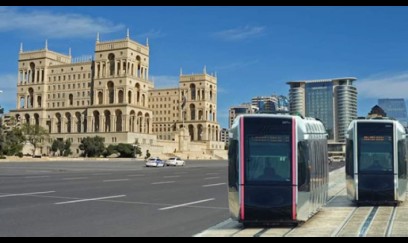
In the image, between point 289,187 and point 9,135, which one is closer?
point 289,187

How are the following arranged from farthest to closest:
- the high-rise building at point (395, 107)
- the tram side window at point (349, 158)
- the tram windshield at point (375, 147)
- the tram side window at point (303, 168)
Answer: the high-rise building at point (395, 107)
the tram side window at point (349, 158)
the tram windshield at point (375, 147)
the tram side window at point (303, 168)

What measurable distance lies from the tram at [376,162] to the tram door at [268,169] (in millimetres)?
4930

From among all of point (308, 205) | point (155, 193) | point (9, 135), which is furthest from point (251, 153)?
point (9, 135)

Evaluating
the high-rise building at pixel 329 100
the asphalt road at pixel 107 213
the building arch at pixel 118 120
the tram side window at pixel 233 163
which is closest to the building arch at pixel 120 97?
the building arch at pixel 118 120

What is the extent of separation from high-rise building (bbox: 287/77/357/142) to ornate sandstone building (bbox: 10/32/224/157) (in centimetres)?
6558

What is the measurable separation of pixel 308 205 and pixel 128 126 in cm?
11684

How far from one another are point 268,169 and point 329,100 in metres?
52.9

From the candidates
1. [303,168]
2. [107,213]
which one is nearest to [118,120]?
[107,213]

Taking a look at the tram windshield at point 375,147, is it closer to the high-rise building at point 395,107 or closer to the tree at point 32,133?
the high-rise building at point 395,107

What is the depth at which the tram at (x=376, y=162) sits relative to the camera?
45.9 feet

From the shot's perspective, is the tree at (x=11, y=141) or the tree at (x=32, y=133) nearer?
the tree at (x=11, y=141)

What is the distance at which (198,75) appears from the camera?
17388 centimetres
